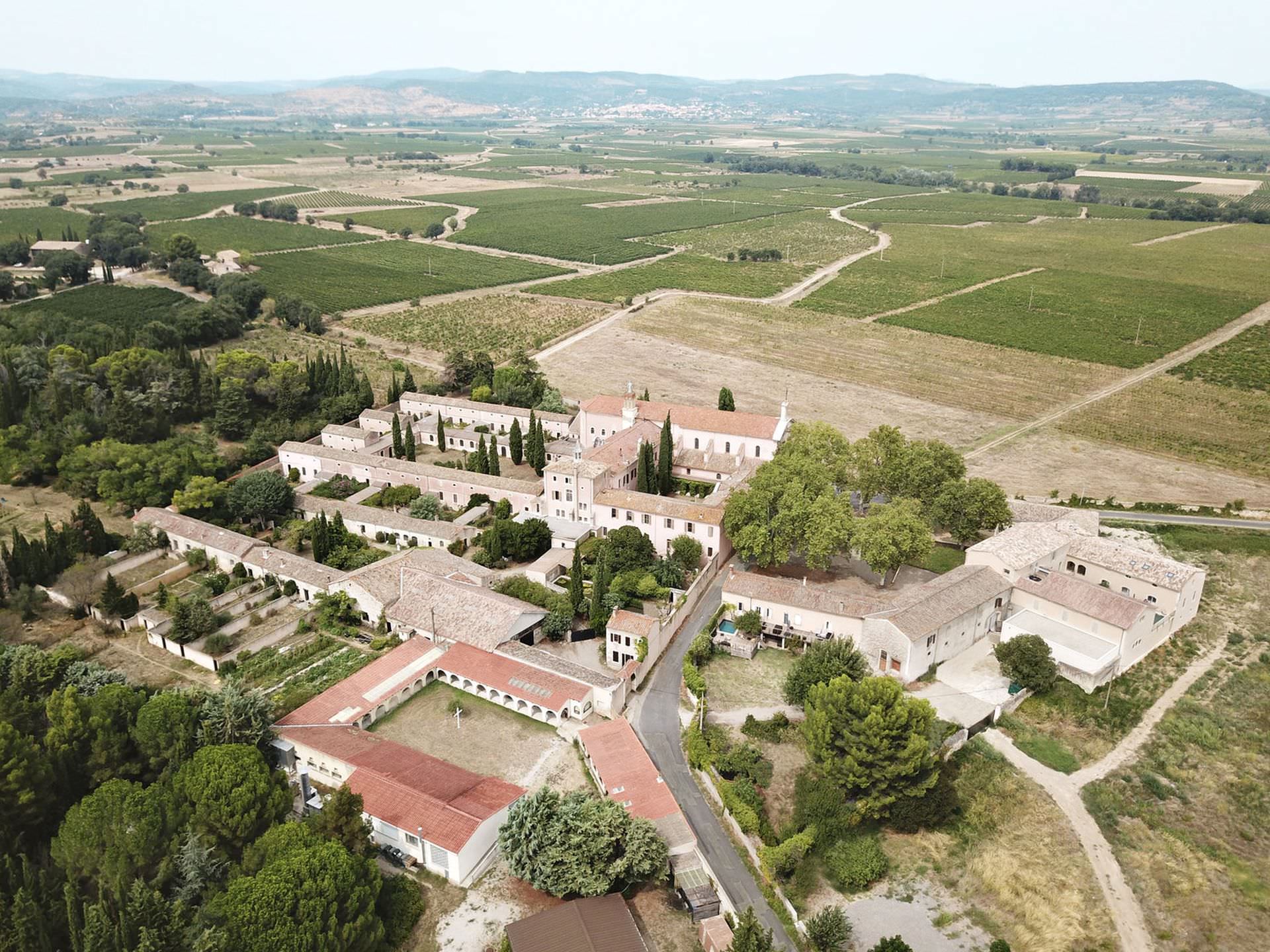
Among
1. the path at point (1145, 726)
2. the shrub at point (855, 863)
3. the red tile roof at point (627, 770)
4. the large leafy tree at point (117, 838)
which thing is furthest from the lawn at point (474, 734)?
the path at point (1145, 726)

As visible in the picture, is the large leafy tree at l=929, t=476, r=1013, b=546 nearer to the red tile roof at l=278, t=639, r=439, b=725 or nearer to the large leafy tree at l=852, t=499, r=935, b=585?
the large leafy tree at l=852, t=499, r=935, b=585

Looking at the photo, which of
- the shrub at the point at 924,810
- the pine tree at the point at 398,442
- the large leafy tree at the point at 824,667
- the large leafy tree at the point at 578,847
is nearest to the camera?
the large leafy tree at the point at 578,847

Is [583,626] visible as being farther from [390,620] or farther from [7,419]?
[7,419]

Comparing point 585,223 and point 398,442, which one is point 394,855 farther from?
point 585,223

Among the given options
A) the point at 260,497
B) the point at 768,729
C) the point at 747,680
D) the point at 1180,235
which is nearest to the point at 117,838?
the point at 768,729

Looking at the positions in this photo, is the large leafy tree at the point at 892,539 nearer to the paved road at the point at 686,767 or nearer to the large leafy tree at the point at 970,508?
the large leafy tree at the point at 970,508

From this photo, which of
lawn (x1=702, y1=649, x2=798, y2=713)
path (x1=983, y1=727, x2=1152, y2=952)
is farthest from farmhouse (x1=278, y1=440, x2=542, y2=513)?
path (x1=983, y1=727, x2=1152, y2=952)

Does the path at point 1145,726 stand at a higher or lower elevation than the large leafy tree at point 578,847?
lower
